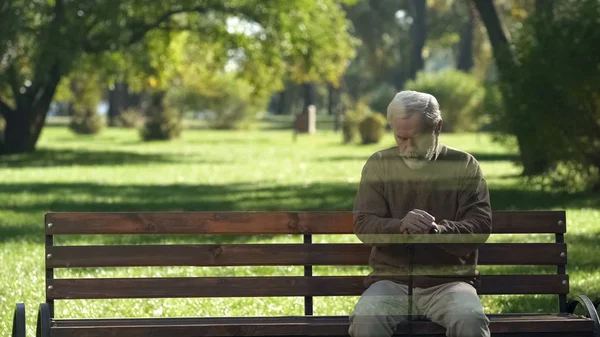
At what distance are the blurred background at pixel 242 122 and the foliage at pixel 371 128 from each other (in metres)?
0.06

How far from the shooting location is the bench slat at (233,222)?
612cm

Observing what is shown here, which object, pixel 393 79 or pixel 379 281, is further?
pixel 393 79

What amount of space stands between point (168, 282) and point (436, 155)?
52.7 inches

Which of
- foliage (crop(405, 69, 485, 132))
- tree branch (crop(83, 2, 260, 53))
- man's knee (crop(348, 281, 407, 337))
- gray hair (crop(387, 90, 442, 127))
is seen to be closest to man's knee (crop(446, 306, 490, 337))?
man's knee (crop(348, 281, 407, 337))

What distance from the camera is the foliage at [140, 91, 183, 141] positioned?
146ft

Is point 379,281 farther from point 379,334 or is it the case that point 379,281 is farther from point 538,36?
point 538,36

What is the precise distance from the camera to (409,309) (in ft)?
19.1

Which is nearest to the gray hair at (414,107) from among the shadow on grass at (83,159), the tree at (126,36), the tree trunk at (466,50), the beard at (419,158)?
the beard at (419,158)

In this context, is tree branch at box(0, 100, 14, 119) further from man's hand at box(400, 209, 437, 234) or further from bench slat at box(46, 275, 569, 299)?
man's hand at box(400, 209, 437, 234)

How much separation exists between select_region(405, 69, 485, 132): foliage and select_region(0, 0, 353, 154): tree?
17.9 m

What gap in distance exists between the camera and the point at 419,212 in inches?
223

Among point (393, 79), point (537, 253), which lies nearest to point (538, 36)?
point (537, 253)

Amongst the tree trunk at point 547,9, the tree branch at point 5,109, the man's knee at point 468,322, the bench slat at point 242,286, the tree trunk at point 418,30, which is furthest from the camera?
the tree trunk at point 418,30

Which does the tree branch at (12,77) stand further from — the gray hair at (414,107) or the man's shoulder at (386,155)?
the gray hair at (414,107)
